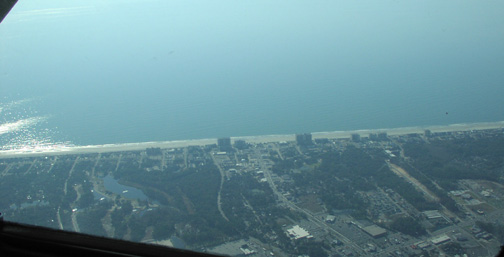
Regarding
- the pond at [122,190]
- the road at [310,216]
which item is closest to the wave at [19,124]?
the pond at [122,190]

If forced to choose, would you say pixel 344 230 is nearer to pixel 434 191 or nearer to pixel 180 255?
pixel 434 191

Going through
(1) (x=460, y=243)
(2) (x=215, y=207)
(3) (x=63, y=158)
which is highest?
(3) (x=63, y=158)

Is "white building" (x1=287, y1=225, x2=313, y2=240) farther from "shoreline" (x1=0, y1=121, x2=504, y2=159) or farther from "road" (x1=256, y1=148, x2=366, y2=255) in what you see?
"shoreline" (x1=0, y1=121, x2=504, y2=159)

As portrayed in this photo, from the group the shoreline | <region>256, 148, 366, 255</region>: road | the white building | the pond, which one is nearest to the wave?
the shoreline

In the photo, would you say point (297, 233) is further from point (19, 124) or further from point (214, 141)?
point (19, 124)

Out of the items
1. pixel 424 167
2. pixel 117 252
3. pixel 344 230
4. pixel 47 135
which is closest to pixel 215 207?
pixel 344 230

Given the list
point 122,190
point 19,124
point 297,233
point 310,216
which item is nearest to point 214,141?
point 122,190
